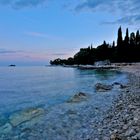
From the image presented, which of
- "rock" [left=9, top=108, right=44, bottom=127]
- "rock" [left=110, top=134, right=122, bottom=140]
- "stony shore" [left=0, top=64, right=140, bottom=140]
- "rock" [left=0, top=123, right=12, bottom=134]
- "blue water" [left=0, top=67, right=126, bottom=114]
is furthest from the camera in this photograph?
"blue water" [left=0, top=67, right=126, bottom=114]

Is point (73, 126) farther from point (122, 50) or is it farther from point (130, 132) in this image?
point (122, 50)

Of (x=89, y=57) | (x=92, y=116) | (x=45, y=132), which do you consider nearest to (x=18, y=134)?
(x=45, y=132)

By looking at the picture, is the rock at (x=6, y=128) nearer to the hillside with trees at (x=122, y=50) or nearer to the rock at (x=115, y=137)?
the rock at (x=115, y=137)

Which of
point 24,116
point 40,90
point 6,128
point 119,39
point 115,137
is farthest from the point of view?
point 119,39

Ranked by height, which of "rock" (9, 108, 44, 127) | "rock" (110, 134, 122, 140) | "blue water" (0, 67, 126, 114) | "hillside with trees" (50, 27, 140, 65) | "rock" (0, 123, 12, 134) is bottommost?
"blue water" (0, 67, 126, 114)

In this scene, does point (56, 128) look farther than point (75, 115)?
No

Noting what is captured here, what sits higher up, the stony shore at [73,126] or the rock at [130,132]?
the rock at [130,132]

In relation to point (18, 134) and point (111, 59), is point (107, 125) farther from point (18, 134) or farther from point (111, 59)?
point (111, 59)

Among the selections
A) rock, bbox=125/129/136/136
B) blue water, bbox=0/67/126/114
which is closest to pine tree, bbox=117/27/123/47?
blue water, bbox=0/67/126/114

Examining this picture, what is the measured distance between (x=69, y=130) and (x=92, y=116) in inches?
114

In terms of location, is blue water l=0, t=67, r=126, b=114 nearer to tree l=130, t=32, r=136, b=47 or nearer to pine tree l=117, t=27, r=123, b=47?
pine tree l=117, t=27, r=123, b=47

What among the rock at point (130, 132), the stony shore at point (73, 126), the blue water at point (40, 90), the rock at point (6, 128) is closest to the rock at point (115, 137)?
the stony shore at point (73, 126)

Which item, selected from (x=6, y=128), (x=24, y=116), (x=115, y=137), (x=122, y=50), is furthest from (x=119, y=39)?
(x=115, y=137)

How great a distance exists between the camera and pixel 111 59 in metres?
132
